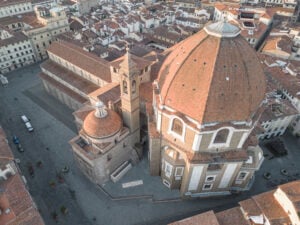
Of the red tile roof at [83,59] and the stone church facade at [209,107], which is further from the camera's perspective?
the red tile roof at [83,59]

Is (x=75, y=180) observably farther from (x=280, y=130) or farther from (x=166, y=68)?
(x=280, y=130)

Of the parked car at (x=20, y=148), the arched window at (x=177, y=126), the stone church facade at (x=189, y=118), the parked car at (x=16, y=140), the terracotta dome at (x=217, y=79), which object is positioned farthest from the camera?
the parked car at (x=16, y=140)

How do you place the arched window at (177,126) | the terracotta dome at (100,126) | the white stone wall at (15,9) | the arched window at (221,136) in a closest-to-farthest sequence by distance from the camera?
1. the arched window at (221,136)
2. the arched window at (177,126)
3. the terracotta dome at (100,126)
4. the white stone wall at (15,9)

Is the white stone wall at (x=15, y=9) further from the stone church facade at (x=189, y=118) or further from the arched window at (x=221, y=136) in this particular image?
the arched window at (x=221, y=136)

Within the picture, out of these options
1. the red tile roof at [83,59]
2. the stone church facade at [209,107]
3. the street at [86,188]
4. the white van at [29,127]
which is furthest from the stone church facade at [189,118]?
the white van at [29,127]

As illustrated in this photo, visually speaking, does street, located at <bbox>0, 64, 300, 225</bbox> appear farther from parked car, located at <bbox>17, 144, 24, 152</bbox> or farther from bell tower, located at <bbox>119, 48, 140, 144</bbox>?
bell tower, located at <bbox>119, 48, 140, 144</bbox>

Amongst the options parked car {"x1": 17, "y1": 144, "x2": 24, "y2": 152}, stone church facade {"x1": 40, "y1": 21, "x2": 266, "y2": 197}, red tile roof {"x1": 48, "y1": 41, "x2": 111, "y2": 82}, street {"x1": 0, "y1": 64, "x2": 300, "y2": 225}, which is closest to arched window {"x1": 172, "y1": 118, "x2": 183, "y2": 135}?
stone church facade {"x1": 40, "y1": 21, "x2": 266, "y2": 197}
